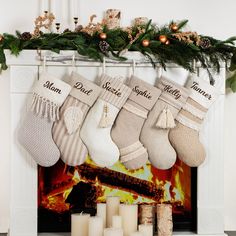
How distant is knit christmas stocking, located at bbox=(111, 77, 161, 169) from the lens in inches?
92.3

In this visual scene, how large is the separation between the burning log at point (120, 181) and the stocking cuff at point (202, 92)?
52cm

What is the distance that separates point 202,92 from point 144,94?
294 millimetres

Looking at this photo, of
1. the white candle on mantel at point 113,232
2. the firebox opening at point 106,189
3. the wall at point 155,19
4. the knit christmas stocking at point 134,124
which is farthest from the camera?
the wall at point 155,19

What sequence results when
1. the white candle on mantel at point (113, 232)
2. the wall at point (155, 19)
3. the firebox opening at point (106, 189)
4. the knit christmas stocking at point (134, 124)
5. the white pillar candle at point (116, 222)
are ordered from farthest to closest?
1. the wall at point (155, 19)
2. the firebox opening at point (106, 189)
3. the knit christmas stocking at point (134, 124)
4. the white pillar candle at point (116, 222)
5. the white candle on mantel at point (113, 232)

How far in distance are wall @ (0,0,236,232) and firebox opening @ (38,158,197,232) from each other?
0.31m

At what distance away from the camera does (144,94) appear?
7.72 feet

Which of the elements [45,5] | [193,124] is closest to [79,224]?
[193,124]

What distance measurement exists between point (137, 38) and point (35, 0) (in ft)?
2.23

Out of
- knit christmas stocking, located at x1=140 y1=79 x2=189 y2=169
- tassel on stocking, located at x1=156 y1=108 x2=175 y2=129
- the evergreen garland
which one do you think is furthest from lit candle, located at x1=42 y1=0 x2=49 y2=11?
tassel on stocking, located at x1=156 y1=108 x2=175 y2=129

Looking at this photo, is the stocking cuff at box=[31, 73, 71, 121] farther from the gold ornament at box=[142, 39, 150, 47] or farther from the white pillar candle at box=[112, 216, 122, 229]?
the white pillar candle at box=[112, 216, 122, 229]

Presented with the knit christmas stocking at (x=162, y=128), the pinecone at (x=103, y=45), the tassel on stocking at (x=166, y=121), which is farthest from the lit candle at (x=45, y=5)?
the tassel on stocking at (x=166, y=121)

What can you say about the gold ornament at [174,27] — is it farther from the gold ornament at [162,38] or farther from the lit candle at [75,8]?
the lit candle at [75,8]

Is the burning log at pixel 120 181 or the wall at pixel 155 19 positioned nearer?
the burning log at pixel 120 181

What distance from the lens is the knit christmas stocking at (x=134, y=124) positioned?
2344 mm
